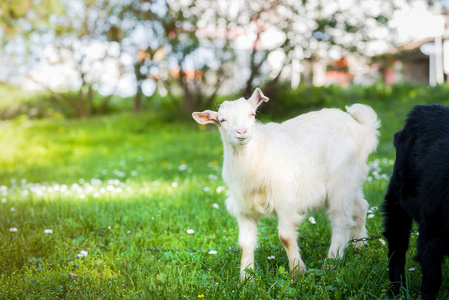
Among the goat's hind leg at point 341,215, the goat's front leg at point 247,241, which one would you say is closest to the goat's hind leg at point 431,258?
the goat's hind leg at point 341,215

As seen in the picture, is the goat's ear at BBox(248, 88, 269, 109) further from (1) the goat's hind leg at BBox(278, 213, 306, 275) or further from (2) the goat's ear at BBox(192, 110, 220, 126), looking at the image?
(1) the goat's hind leg at BBox(278, 213, 306, 275)

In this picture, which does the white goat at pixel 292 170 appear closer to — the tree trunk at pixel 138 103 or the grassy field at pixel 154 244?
the grassy field at pixel 154 244

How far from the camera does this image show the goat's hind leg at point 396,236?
275 cm

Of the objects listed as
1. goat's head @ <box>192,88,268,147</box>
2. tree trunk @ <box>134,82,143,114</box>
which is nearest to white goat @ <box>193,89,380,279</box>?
goat's head @ <box>192,88,268,147</box>

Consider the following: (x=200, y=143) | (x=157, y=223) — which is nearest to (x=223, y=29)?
(x=200, y=143)

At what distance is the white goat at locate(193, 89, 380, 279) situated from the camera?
3111 mm

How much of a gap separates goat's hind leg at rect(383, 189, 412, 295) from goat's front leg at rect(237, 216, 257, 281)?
0.92 m

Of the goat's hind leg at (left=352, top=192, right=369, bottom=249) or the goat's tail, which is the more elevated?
the goat's tail

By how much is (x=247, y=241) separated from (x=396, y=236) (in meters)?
0.99

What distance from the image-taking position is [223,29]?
38.3 ft

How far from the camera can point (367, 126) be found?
3812 mm

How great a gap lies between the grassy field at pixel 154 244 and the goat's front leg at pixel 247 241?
115 mm

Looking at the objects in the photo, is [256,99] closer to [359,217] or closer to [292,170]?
[292,170]

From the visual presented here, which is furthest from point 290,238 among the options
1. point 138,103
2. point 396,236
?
point 138,103
